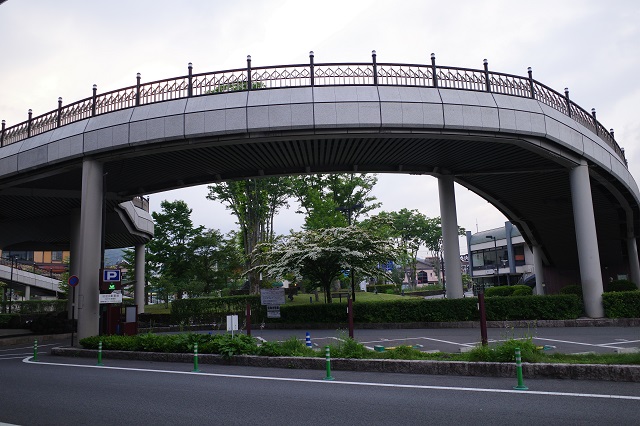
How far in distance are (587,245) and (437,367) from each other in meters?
14.0

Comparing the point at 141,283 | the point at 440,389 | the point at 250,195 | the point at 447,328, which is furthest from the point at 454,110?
the point at 141,283

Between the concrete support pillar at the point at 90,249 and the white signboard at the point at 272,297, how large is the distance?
6.90 meters

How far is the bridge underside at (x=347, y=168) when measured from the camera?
19719 mm

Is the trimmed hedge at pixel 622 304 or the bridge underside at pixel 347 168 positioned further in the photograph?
the trimmed hedge at pixel 622 304

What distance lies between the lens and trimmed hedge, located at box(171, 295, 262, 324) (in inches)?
1144

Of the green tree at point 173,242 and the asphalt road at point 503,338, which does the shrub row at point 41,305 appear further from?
the asphalt road at point 503,338

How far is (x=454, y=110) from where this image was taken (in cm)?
1895

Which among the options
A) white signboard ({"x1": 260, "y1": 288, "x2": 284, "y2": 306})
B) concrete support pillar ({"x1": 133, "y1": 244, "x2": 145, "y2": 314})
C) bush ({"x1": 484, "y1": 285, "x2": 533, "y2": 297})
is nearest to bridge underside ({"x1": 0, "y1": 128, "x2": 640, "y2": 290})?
concrete support pillar ({"x1": 133, "y1": 244, "x2": 145, "y2": 314})

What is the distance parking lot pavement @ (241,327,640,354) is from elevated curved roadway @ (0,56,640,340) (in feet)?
13.8

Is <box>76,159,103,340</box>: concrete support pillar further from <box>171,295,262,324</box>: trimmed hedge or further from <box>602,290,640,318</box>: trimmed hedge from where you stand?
<box>602,290,640,318</box>: trimmed hedge

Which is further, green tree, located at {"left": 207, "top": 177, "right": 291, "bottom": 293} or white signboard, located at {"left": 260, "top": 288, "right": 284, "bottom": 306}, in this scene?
green tree, located at {"left": 207, "top": 177, "right": 291, "bottom": 293}

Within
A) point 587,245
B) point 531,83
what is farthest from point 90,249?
point 587,245

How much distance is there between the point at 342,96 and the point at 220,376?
38.0 ft

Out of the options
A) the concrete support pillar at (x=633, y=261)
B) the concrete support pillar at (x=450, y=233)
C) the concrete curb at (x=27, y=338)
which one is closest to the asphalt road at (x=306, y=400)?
the concrete curb at (x=27, y=338)
